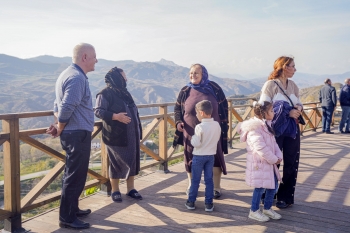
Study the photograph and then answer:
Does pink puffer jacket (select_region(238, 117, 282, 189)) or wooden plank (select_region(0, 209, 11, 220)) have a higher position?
pink puffer jacket (select_region(238, 117, 282, 189))

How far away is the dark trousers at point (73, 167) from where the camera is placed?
9.68ft

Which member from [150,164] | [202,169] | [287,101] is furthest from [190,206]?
[150,164]

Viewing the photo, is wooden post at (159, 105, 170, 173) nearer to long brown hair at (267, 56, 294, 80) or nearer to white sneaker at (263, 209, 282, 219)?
long brown hair at (267, 56, 294, 80)

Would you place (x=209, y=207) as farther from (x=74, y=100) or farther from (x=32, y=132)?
(x=32, y=132)

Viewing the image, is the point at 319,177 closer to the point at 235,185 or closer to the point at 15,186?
the point at 235,185

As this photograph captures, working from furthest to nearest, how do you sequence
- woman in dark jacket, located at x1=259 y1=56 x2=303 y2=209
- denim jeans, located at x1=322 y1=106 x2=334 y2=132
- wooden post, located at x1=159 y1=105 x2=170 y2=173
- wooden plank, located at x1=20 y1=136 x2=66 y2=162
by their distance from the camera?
denim jeans, located at x1=322 y1=106 x2=334 y2=132 → wooden post, located at x1=159 y1=105 x2=170 y2=173 → woman in dark jacket, located at x1=259 y1=56 x2=303 y2=209 → wooden plank, located at x1=20 y1=136 x2=66 y2=162

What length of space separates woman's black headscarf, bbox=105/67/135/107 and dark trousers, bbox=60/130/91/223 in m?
0.77

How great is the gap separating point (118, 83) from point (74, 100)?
2.96 ft

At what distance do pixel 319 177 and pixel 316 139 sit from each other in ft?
13.5

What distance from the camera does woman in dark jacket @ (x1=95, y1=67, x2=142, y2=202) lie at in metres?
3.60

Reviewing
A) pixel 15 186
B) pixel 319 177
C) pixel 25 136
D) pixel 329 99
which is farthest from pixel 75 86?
pixel 329 99

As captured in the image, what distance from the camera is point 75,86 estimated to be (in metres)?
2.81

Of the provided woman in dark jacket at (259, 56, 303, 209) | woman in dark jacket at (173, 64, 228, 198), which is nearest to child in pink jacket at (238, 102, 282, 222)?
woman in dark jacket at (259, 56, 303, 209)

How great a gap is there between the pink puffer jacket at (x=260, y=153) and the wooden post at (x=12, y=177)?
203 cm
